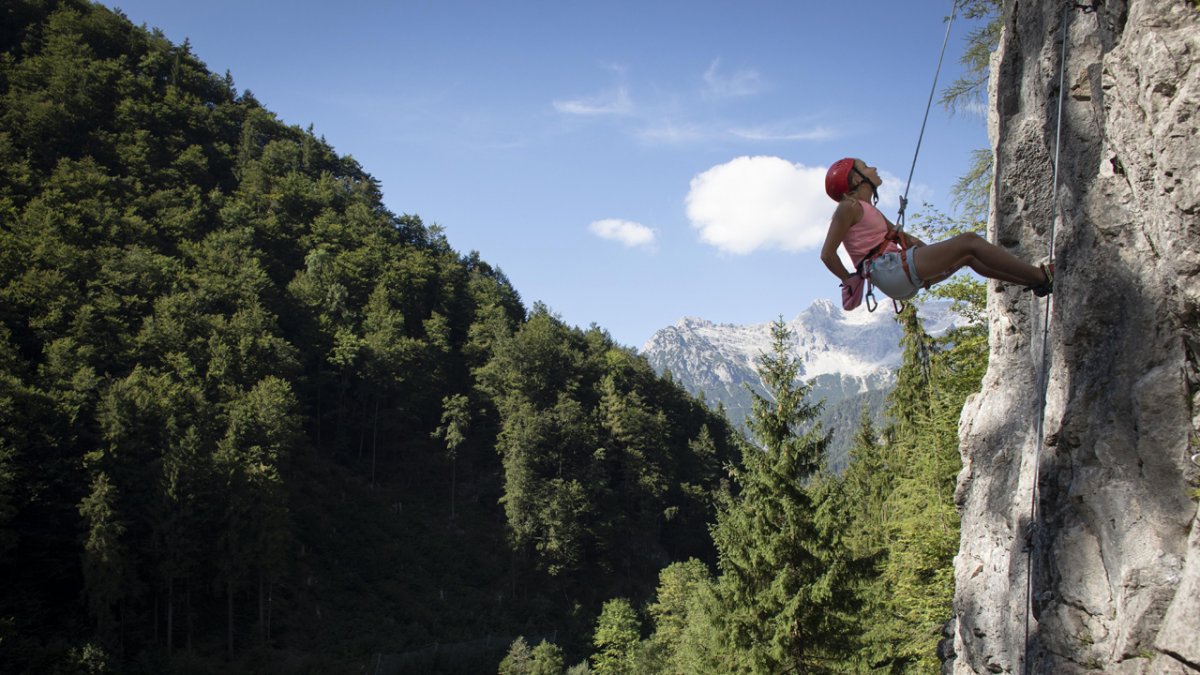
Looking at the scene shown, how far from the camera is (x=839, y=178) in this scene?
5.94 meters

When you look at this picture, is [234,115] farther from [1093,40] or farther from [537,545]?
[1093,40]

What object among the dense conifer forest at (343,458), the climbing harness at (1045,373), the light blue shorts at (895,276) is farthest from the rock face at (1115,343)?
the dense conifer forest at (343,458)

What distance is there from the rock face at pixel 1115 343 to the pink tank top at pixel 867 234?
4.13 ft

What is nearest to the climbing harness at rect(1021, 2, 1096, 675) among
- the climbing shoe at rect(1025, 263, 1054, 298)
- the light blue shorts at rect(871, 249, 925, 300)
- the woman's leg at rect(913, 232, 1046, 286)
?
the climbing shoe at rect(1025, 263, 1054, 298)

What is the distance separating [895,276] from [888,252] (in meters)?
0.24

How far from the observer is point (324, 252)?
64.5 m

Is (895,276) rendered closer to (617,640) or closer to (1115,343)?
(1115,343)

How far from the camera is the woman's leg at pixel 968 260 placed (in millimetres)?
5484

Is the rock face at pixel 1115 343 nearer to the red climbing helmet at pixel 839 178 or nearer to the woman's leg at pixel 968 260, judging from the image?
the woman's leg at pixel 968 260

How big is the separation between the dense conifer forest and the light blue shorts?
998cm

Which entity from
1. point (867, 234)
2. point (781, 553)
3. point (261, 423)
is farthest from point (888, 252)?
point (261, 423)

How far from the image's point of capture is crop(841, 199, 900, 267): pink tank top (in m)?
5.83

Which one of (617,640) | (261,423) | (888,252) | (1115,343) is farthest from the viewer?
(261,423)

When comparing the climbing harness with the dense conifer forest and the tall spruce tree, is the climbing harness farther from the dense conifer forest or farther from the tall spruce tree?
the dense conifer forest
